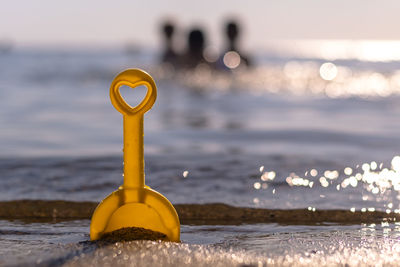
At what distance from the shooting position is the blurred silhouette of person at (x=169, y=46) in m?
16.1

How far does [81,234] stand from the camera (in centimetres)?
218

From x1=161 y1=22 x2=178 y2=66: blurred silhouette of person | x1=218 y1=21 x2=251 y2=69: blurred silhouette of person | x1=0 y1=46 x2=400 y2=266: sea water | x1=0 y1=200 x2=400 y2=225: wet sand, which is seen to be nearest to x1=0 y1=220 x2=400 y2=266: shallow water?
x1=0 y1=46 x2=400 y2=266: sea water

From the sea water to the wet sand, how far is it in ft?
0.27

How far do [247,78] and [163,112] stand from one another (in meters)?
6.95

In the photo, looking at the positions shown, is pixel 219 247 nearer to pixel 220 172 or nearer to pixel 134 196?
pixel 134 196

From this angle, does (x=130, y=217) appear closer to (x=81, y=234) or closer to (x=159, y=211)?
(x=159, y=211)

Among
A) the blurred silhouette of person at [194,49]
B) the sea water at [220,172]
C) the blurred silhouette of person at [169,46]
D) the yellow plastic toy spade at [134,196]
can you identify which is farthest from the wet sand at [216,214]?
the blurred silhouette of person at [169,46]

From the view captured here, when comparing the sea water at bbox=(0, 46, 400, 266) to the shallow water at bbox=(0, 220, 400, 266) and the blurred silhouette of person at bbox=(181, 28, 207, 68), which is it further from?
the blurred silhouette of person at bbox=(181, 28, 207, 68)

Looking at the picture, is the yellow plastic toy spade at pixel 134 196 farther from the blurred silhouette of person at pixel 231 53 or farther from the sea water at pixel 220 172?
the blurred silhouette of person at pixel 231 53

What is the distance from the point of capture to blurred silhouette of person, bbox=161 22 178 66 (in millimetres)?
16125

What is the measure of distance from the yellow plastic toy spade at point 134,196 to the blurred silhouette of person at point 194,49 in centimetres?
1345

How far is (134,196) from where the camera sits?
5.89 ft

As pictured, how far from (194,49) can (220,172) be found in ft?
40.2

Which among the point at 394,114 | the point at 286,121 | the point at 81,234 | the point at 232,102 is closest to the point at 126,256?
the point at 81,234
